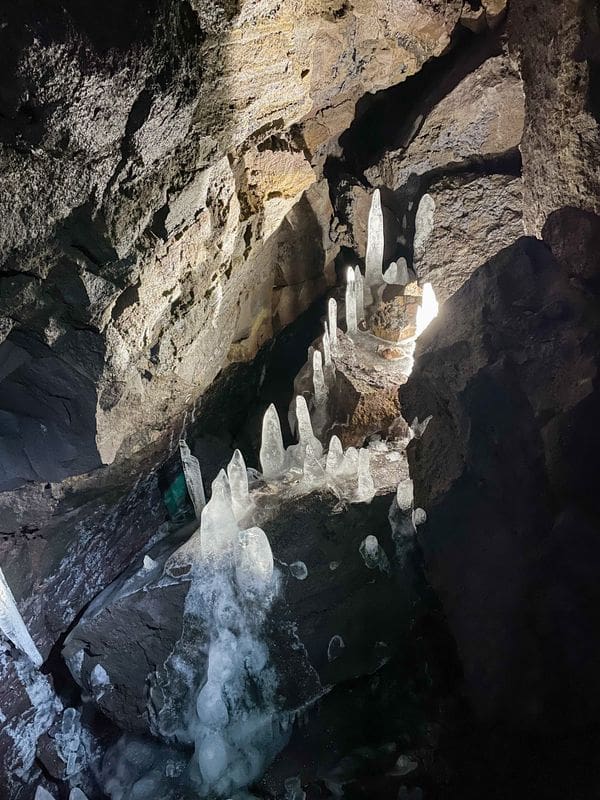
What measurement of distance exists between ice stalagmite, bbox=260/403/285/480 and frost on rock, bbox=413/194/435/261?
2633 mm

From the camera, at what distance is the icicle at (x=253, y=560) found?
378cm

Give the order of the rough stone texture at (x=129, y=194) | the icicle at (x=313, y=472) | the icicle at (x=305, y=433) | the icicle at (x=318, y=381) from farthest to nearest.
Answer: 1. the icicle at (x=318, y=381)
2. the icicle at (x=305, y=433)
3. the icicle at (x=313, y=472)
4. the rough stone texture at (x=129, y=194)

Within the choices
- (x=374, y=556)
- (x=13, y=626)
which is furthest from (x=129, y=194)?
(x=13, y=626)

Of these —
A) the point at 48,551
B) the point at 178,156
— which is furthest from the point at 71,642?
the point at 178,156

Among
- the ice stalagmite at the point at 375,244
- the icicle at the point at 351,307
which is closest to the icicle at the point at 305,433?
the icicle at the point at 351,307

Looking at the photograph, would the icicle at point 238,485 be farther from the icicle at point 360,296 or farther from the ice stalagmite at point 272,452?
the icicle at point 360,296

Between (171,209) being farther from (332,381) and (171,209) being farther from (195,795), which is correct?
(195,795)

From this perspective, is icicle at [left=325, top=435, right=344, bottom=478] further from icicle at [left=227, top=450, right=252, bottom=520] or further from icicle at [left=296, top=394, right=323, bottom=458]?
icicle at [left=227, top=450, right=252, bottom=520]

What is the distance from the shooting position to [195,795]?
3725mm

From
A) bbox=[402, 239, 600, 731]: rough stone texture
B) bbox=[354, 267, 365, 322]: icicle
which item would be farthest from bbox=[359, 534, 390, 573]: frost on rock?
bbox=[354, 267, 365, 322]: icicle

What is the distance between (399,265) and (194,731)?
17.4ft

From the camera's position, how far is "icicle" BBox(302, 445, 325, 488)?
4.38 meters

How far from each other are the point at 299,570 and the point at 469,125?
15.4 feet

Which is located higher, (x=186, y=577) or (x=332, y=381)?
(x=332, y=381)
